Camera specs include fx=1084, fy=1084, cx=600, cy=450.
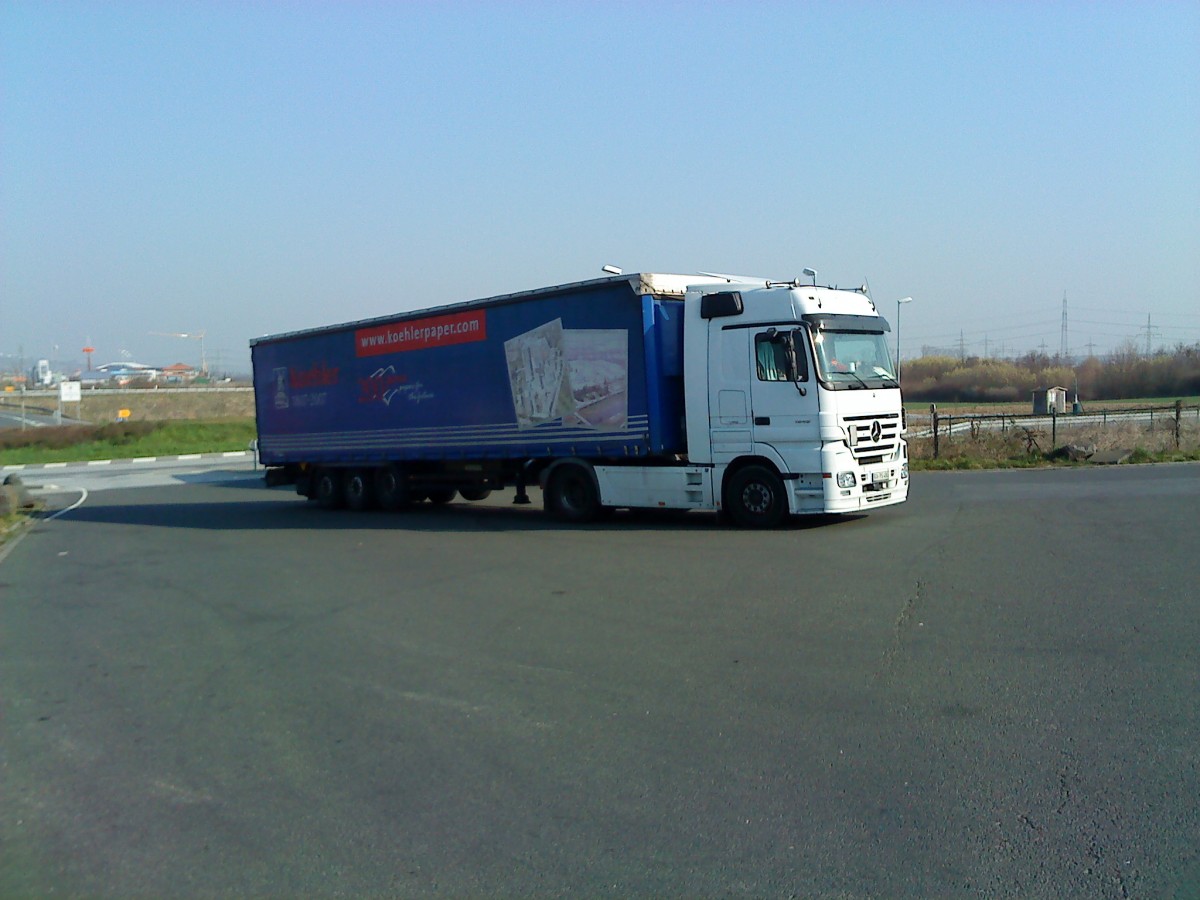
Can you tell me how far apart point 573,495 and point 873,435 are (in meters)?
4.97

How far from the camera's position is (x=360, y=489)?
72.4 ft

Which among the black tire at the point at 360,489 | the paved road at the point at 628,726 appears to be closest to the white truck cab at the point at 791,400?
the paved road at the point at 628,726

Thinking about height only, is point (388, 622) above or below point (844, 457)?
below

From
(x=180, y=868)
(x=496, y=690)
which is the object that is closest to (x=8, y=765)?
(x=180, y=868)

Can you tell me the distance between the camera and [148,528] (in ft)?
66.4

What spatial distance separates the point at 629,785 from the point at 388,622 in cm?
492

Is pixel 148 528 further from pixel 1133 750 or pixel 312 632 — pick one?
pixel 1133 750

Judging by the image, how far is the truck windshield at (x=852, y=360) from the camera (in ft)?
47.8

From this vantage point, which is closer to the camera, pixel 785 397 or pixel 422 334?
pixel 785 397

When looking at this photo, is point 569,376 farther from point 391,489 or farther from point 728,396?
point 391,489

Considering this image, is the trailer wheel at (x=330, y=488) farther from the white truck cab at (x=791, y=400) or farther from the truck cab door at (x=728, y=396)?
the truck cab door at (x=728, y=396)

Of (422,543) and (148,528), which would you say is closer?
(422,543)

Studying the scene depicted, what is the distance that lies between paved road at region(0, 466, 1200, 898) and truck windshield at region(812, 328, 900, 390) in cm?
266

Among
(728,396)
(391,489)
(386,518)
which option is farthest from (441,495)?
(728,396)
